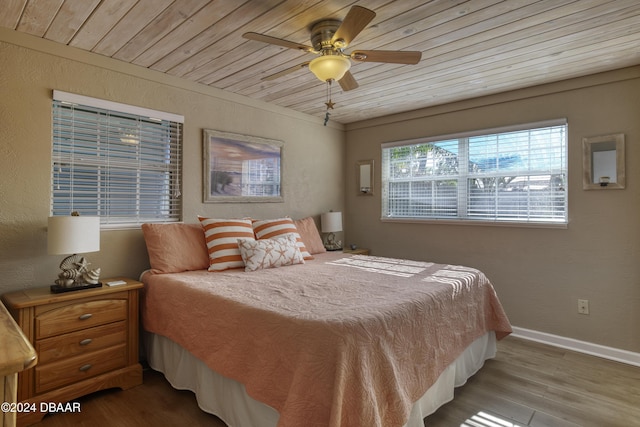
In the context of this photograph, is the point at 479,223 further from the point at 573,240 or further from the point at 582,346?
the point at 582,346

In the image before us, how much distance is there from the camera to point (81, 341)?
7.30 feet

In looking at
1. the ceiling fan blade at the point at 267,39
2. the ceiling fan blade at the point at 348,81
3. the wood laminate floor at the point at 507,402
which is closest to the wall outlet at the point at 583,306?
the wood laminate floor at the point at 507,402

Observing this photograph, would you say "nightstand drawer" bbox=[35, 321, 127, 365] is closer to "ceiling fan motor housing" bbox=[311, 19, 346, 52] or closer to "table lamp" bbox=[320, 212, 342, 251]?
"ceiling fan motor housing" bbox=[311, 19, 346, 52]

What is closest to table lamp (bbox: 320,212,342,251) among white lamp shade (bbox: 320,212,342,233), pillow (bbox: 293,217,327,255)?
white lamp shade (bbox: 320,212,342,233)

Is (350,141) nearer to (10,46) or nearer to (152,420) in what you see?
(10,46)

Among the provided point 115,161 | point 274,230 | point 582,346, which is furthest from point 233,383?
point 582,346

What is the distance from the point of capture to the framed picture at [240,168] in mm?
3363

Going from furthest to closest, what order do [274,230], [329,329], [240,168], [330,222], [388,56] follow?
[330,222]
[240,168]
[274,230]
[388,56]
[329,329]

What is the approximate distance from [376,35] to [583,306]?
2920mm

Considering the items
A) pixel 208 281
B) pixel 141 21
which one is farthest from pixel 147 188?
pixel 141 21

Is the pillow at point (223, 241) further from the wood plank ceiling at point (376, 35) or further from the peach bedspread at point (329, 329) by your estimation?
the wood plank ceiling at point (376, 35)

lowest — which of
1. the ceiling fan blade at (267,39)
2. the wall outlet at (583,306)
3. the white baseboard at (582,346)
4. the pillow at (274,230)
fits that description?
the white baseboard at (582,346)

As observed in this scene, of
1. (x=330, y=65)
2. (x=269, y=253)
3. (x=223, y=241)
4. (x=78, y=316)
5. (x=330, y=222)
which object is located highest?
(x=330, y=65)

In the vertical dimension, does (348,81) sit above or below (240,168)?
above
